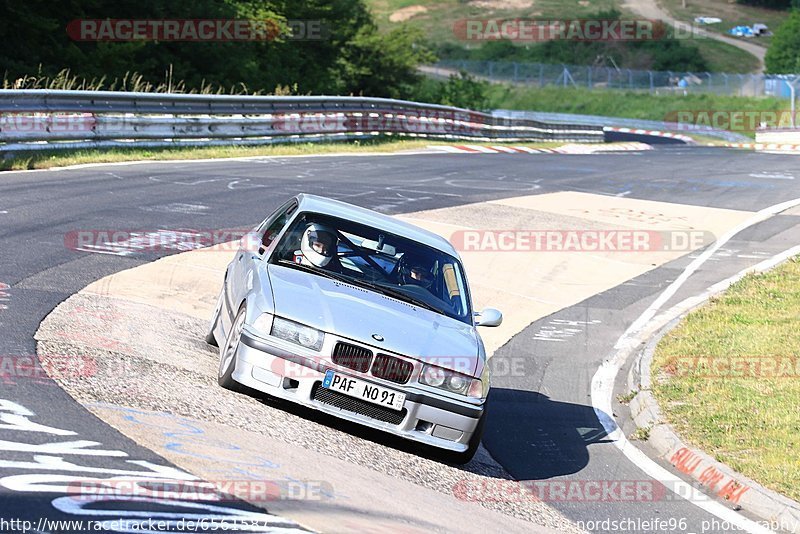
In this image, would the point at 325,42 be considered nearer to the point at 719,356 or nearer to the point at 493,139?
the point at 493,139

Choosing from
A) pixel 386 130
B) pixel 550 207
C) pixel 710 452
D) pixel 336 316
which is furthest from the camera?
pixel 386 130

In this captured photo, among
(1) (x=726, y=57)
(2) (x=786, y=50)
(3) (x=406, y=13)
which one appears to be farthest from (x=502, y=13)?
(2) (x=786, y=50)

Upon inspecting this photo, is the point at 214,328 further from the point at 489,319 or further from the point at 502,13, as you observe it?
the point at 502,13

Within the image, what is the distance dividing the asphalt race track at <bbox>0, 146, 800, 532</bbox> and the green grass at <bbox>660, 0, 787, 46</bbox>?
307 feet

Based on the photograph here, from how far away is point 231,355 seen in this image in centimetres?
798

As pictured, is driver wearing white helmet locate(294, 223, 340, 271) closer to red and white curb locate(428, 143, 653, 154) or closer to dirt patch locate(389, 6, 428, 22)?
red and white curb locate(428, 143, 653, 154)

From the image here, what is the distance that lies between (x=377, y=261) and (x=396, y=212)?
10.3m

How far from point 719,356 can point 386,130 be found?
24.1m

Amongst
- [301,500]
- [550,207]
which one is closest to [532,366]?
[301,500]

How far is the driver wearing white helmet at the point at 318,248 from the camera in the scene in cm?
879

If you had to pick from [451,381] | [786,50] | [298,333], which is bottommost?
[451,381]

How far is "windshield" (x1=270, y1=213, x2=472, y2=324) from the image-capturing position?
28.7ft

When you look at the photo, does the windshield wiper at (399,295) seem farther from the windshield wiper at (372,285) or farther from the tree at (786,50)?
the tree at (786,50)

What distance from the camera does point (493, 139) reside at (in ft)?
138
